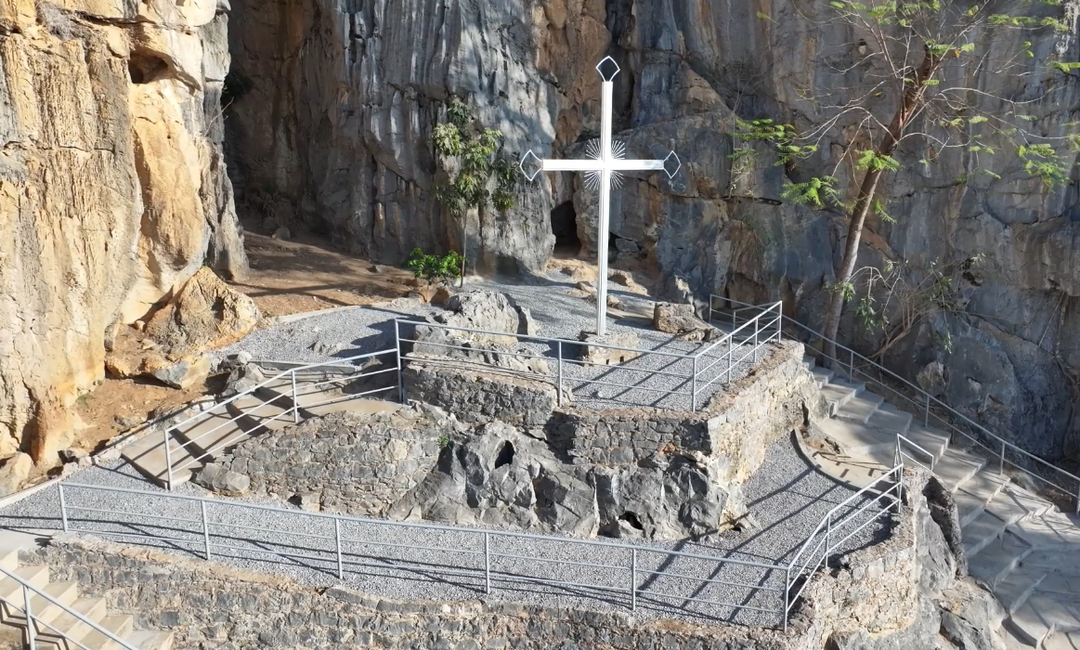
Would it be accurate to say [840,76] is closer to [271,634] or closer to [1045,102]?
[1045,102]

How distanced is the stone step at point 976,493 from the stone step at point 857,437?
4.60 ft

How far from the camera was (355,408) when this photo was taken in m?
13.1

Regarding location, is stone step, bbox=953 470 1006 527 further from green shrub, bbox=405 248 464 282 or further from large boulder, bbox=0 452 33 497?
large boulder, bbox=0 452 33 497

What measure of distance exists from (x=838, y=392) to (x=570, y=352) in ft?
20.7

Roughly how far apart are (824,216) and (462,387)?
12.7 meters

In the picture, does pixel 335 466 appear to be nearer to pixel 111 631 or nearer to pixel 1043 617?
pixel 111 631

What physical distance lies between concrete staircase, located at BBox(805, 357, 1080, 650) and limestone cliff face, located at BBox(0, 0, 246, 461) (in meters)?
11.2

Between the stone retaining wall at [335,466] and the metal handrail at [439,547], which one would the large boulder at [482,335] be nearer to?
the stone retaining wall at [335,466]

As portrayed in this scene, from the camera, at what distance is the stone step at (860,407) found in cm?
1686

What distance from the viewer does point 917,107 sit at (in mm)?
18781

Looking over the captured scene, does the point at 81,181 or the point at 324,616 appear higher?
the point at 81,181

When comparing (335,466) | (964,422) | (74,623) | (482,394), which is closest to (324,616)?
(335,466)

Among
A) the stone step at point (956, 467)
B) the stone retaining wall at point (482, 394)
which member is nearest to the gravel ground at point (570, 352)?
the stone retaining wall at point (482, 394)

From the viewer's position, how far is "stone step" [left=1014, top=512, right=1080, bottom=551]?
15.0m
